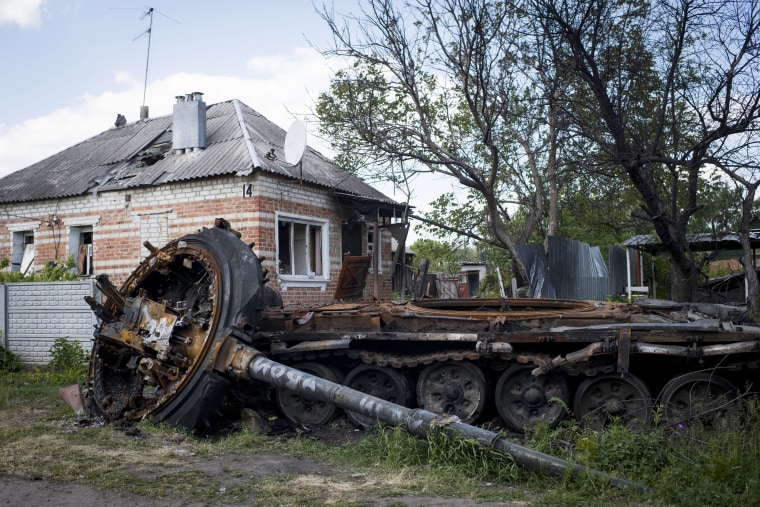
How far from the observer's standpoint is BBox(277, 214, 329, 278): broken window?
14.6m

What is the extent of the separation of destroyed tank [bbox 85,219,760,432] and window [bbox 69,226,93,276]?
7809 millimetres

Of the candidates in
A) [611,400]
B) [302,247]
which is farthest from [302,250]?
[611,400]

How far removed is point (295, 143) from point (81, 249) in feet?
20.4

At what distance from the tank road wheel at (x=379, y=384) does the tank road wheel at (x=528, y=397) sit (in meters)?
1.11

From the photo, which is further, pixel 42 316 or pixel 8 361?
pixel 42 316

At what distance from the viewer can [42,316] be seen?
507 inches

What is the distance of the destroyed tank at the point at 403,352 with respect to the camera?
667 cm

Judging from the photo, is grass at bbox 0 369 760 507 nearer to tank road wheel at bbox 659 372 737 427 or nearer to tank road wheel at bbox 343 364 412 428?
tank road wheel at bbox 659 372 737 427

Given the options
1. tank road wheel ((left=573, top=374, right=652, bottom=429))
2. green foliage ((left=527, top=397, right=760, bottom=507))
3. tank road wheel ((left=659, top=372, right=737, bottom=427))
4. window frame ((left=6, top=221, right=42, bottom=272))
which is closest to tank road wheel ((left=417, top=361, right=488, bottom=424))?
tank road wheel ((left=573, top=374, right=652, bottom=429))

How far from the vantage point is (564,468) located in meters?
5.15

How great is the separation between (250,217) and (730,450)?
33.4ft

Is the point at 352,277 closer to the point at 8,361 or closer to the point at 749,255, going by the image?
the point at 8,361

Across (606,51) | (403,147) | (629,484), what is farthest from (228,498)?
(403,147)

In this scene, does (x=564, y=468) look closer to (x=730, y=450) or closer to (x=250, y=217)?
(x=730, y=450)
